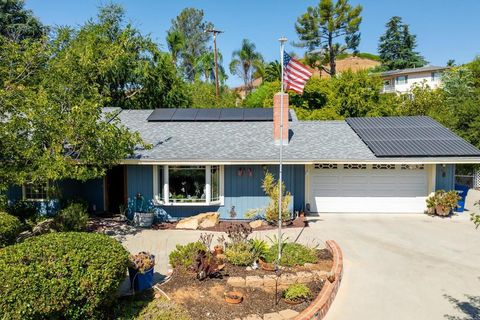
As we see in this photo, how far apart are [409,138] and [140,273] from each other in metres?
13.5

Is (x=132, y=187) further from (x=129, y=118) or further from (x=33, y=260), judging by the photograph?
(x=33, y=260)

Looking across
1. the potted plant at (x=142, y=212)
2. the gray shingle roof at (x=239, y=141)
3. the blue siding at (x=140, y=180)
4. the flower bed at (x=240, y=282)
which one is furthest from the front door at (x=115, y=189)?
the flower bed at (x=240, y=282)

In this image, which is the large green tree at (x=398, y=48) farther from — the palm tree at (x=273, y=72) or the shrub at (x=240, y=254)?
the shrub at (x=240, y=254)

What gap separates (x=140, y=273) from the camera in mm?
7762

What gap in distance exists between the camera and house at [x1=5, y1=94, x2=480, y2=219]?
14328 millimetres

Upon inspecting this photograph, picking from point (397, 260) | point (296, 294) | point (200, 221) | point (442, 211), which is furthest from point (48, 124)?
point (442, 211)

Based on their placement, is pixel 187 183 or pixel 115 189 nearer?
pixel 187 183

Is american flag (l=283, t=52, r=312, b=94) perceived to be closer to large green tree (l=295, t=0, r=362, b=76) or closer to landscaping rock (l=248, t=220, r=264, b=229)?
landscaping rock (l=248, t=220, r=264, b=229)

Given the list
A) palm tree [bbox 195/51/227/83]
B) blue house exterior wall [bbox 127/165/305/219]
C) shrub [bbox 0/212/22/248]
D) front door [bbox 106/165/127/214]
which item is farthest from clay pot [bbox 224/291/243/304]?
palm tree [bbox 195/51/227/83]

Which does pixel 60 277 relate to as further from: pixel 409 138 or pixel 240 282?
pixel 409 138

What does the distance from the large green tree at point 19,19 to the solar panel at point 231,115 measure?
82.1 ft

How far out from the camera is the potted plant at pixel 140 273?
7.75 meters

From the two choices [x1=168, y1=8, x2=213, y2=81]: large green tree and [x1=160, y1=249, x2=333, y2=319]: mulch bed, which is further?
[x1=168, y1=8, x2=213, y2=81]: large green tree

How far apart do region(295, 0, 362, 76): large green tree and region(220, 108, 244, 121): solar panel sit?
86.2 feet
